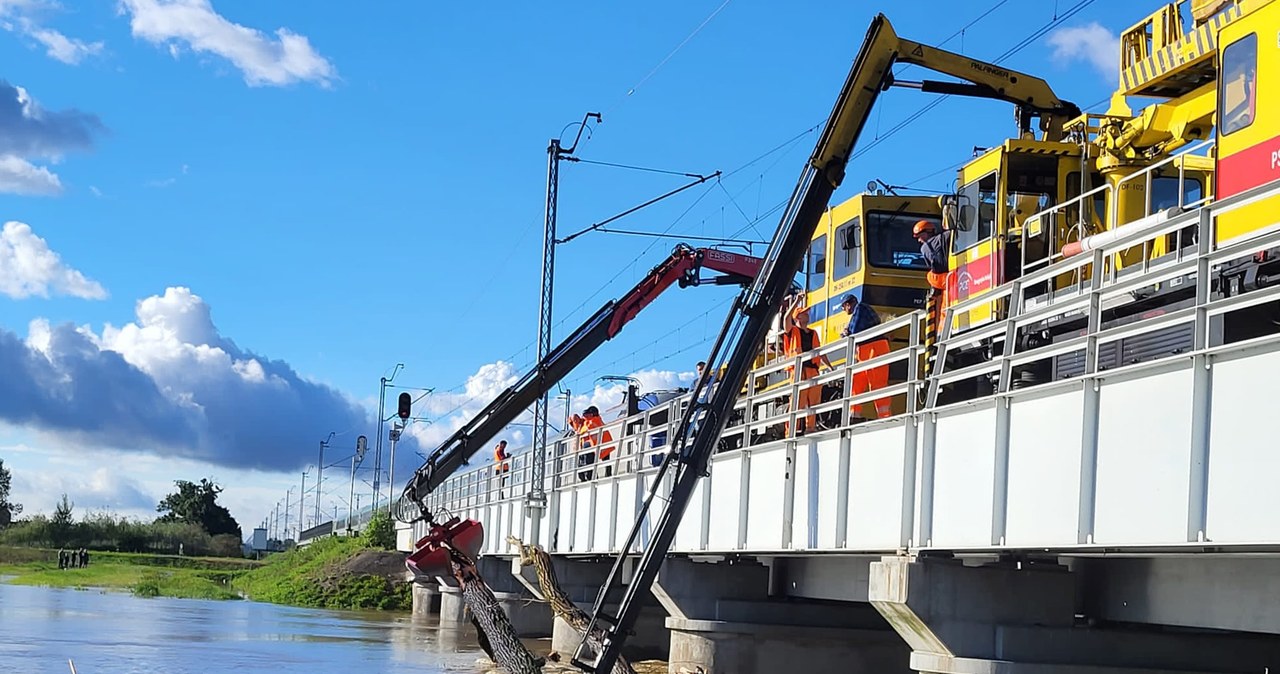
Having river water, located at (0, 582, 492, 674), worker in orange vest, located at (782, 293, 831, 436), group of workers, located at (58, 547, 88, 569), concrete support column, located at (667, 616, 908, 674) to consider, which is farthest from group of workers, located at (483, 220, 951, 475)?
group of workers, located at (58, 547, 88, 569)

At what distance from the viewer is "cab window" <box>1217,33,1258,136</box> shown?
44.8ft

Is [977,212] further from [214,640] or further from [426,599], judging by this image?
[426,599]

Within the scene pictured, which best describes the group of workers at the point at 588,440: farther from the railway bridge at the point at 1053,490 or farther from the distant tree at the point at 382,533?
the distant tree at the point at 382,533

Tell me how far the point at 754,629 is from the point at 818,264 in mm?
6464

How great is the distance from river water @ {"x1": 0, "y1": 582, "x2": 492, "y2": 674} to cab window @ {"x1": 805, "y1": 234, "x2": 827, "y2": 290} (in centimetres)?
1011

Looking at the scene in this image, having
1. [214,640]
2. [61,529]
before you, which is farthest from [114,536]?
[214,640]

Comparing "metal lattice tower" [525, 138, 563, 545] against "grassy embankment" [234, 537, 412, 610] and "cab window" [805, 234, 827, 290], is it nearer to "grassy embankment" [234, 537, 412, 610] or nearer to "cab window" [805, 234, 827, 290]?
"cab window" [805, 234, 827, 290]

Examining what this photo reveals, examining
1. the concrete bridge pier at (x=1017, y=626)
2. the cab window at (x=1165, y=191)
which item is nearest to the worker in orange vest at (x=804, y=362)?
the concrete bridge pier at (x=1017, y=626)

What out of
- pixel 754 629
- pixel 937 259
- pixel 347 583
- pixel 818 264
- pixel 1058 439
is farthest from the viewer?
pixel 347 583

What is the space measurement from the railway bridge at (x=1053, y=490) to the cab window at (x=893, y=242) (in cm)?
373

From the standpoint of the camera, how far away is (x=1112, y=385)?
10359 mm

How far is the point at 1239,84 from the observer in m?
13.9

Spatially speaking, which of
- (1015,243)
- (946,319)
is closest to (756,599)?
(1015,243)

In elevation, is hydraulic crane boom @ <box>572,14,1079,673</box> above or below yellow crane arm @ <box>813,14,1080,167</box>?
below
